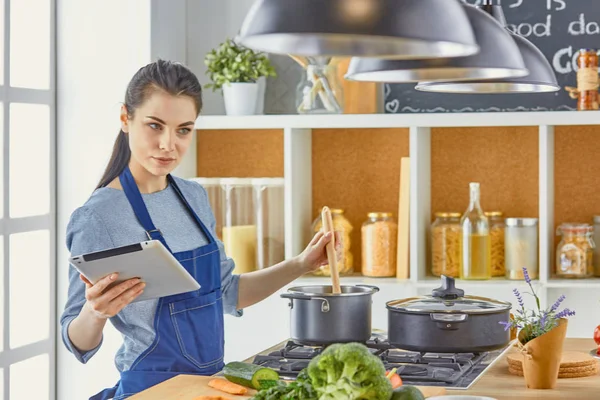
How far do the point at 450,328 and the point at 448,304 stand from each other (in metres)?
0.09

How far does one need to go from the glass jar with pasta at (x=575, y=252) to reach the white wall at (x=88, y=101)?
1754 mm

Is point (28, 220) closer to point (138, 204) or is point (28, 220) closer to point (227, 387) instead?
point (138, 204)

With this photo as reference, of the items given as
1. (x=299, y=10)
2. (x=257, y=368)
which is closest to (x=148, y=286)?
(x=257, y=368)

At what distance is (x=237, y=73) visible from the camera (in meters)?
4.03

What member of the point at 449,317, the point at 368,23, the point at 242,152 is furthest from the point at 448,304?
the point at 242,152

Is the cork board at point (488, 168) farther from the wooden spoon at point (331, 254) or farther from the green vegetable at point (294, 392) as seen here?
the green vegetable at point (294, 392)

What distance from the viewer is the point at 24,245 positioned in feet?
12.4

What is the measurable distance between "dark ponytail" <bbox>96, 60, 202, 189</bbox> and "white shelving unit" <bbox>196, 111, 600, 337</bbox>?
1.24m

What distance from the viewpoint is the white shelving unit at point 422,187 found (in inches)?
151

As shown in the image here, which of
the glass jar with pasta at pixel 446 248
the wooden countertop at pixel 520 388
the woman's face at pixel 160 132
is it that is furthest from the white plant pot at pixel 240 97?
the wooden countertop at pixel 520 388

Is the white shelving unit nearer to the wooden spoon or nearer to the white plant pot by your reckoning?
the white plant pot

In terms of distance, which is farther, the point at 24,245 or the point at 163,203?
the point at 24,245

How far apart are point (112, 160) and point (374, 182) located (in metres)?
1.75

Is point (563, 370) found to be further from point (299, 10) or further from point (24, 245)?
point (24, 245)
